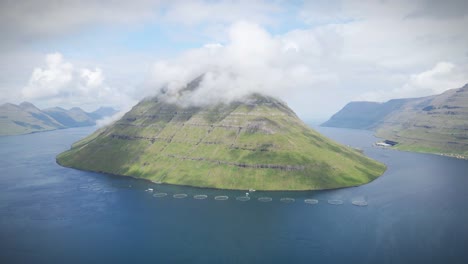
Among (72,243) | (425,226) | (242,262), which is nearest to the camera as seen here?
(242,262)

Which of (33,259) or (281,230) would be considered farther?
(281,230)

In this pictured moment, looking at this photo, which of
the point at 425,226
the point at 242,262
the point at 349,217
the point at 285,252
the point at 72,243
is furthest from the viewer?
the point at 349,217

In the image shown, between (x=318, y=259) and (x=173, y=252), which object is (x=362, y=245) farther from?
(x=173, y=252)

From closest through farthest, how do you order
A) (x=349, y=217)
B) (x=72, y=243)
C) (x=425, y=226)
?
(x=72, y=243), (x=425, y=226), (x=349, y=217)

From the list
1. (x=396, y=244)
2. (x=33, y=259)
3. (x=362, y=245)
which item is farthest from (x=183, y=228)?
(x=396, y=244)

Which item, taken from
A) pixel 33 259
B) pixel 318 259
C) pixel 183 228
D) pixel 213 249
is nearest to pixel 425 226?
pixel 318 259

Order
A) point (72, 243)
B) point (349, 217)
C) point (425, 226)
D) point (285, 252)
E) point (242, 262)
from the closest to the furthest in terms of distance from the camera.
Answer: point (242, 262) → point (285, 252) → point (72, 243) → point (425, 226) → point (349, 217)

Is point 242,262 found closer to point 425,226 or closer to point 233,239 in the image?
point 233,239

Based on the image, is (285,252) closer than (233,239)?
Yes

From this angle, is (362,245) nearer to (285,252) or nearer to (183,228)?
(285,252)
